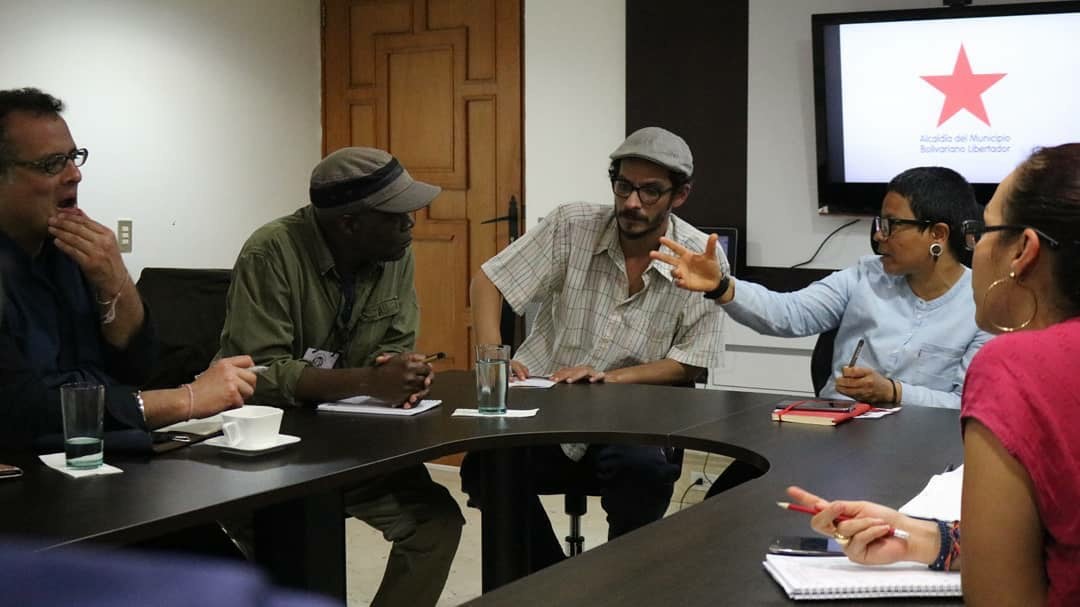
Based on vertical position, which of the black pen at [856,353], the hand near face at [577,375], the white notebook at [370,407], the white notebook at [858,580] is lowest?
the white notebook at [858,580]

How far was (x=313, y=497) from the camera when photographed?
78.4 inches

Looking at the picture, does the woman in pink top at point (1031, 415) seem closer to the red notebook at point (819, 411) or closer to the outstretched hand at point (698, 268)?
the red notebook at point (819, 411)

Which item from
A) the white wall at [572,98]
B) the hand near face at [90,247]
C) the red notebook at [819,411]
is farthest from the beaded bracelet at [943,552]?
the white wall at [572,98]

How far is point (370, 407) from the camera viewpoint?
2.37m

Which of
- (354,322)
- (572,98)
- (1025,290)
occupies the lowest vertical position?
(354,322)

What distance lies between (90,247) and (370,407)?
2.09 feet

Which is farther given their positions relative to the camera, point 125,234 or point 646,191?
point 125,234

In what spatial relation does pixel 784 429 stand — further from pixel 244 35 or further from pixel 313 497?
pixel 244 35

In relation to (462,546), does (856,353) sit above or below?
above

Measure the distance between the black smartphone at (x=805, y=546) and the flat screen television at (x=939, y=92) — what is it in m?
2.79

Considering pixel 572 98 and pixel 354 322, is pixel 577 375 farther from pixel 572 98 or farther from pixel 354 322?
pixel 572 98

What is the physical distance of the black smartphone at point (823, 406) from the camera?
7.78ft

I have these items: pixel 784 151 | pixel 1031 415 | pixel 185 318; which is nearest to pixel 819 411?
pixel 1031 415

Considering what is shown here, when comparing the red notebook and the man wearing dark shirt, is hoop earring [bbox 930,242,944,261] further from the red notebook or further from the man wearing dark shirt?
the man wearing dark shirt
